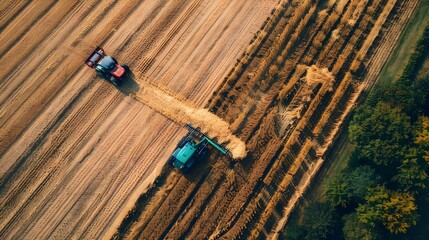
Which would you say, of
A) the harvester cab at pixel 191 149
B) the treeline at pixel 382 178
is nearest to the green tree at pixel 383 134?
the treeline at pixel 382 178

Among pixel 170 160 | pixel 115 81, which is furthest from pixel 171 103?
pixel 115 81

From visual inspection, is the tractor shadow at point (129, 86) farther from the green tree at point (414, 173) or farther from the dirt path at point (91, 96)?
the green tree at point (414, 173)

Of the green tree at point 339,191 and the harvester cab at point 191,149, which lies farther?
the harvester cab at point 191,149

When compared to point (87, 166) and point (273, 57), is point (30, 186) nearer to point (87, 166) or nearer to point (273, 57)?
point (87, 166)

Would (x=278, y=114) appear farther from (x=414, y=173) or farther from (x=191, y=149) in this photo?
(x=414, y=173)

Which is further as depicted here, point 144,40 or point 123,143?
point 144,40

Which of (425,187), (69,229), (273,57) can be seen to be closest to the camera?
(425,187)

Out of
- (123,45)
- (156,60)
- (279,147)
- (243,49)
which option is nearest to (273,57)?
(243,49)
